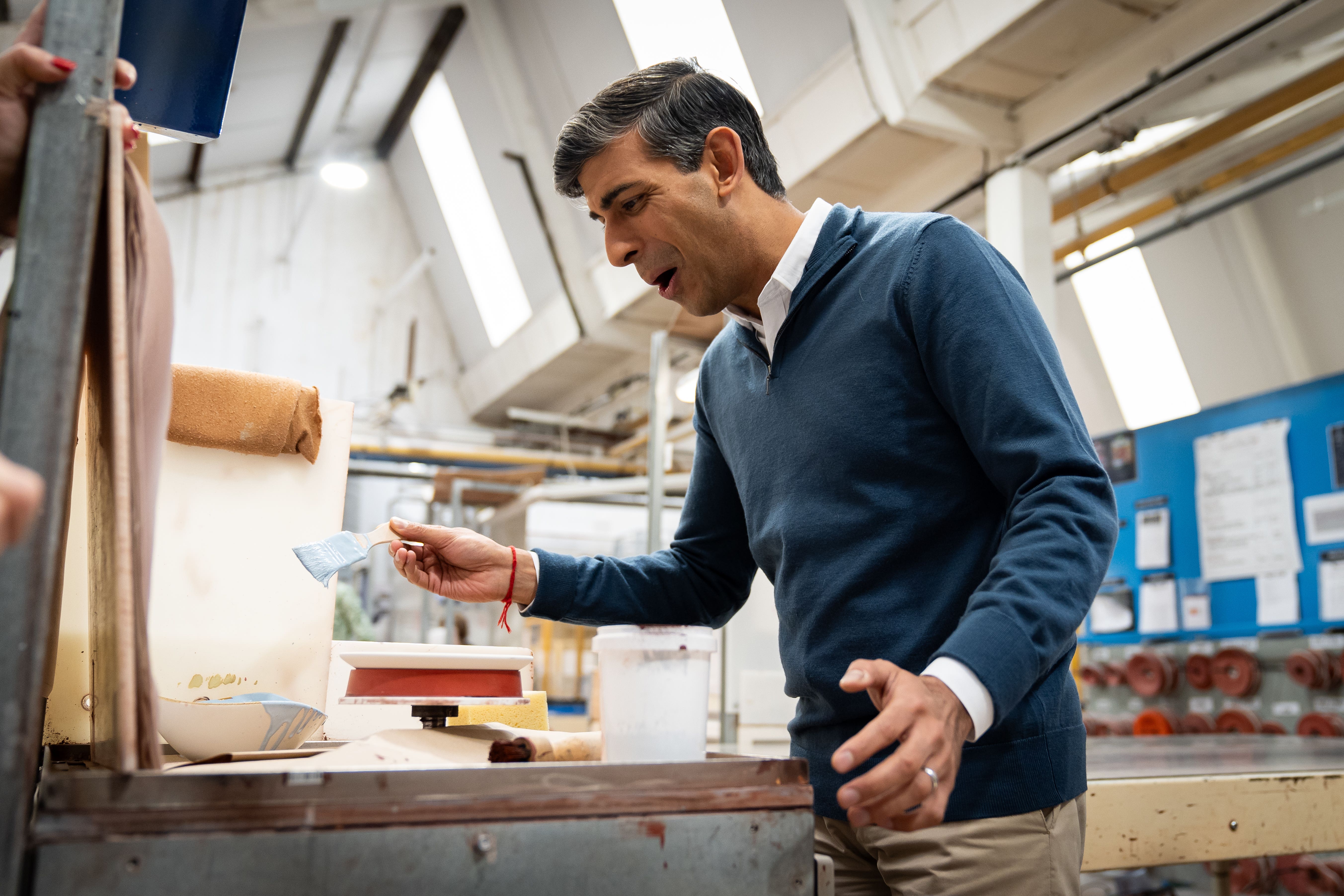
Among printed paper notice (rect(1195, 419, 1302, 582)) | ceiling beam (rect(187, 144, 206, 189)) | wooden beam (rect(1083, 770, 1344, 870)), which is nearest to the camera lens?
wooden beam (rect(1083, 770, 1344, 870))

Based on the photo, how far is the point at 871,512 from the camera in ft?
3.45

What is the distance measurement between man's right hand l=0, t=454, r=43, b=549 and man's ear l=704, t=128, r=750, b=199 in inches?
36.2

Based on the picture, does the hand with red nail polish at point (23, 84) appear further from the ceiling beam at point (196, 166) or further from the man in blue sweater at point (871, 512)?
the ceiling beam at point (196, 166)

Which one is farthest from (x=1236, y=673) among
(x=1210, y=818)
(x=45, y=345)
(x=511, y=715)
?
(x=45, y=345)

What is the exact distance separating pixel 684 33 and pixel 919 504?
14.9 feet

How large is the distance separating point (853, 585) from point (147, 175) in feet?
4.87

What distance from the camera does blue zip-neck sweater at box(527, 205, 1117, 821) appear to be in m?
0.86

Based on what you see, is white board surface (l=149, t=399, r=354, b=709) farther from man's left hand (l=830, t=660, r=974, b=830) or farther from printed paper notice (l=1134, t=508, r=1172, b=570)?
printed paper notice (l=1134, t=508, r=1172, b=570)

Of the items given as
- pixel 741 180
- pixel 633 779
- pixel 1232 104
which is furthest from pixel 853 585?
pixel 1232 104

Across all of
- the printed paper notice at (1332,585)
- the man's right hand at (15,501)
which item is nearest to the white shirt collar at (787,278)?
the man's right hand at (15,501)

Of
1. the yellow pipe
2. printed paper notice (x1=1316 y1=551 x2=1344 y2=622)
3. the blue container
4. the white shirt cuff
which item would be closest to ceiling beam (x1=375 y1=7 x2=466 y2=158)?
the yellow pipe

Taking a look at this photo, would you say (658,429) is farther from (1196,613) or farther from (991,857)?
(991,857)

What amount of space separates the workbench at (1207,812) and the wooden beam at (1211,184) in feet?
8.93

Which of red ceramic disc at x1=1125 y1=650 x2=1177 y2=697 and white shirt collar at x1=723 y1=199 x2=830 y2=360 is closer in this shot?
white shirt collar at x1=723 y1=199 x2=830 y2=360
